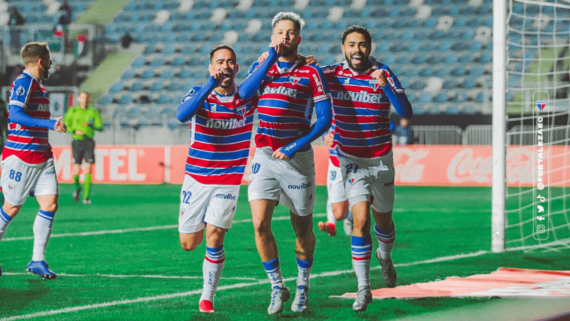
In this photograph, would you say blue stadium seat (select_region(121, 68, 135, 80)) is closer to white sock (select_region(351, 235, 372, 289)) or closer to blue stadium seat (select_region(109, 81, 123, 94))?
blue stadium seat (select_region(109, 81, 123, 94))

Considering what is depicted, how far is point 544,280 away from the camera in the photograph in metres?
6.61

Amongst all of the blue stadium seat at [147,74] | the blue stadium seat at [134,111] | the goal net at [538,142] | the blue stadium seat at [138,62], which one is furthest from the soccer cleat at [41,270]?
the blue stadium seat at [138,62]

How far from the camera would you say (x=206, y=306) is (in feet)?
17.0

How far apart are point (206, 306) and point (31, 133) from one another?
8.45 ft

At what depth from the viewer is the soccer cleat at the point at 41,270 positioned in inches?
262

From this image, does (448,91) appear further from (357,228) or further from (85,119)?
(357,228)

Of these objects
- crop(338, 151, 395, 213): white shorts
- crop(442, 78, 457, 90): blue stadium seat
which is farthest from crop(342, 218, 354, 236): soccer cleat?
crop(442, 78, 457, 90): blue stadium seat

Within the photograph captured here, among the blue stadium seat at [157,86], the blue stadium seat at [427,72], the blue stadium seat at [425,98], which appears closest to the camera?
the blue stadium seat at [425,98]

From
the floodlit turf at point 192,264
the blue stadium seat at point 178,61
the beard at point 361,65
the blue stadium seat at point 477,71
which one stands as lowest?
the floodlit turf at point 192,264

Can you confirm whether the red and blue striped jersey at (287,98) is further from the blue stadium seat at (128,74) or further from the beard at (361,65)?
the blue stadium seat at (128,74)

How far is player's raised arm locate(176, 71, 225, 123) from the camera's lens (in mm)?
4930

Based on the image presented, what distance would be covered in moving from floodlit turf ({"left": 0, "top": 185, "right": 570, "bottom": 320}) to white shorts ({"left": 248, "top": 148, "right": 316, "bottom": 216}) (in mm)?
782

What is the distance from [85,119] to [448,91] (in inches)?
518

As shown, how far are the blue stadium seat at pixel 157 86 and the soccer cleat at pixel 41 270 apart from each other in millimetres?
20045
